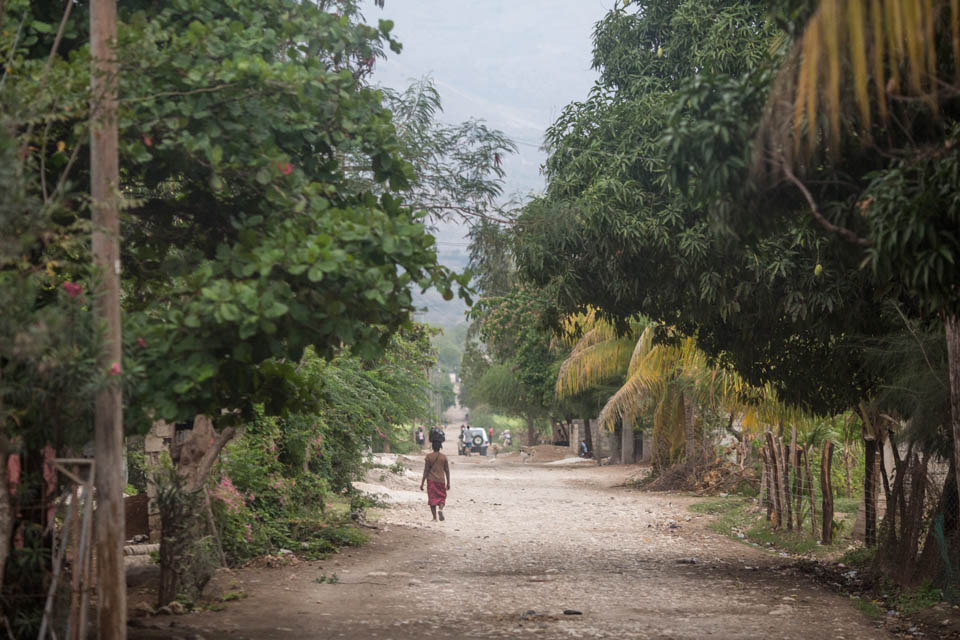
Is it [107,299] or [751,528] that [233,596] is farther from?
[751,528]

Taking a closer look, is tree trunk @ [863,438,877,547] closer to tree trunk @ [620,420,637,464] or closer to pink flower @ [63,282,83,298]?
pink flower @ [63,282,83,298]

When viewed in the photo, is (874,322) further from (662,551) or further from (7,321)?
(7,321)

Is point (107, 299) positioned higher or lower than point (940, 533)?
higher

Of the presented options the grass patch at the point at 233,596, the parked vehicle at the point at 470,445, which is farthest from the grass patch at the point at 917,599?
the parked vehicle at the point at 470,445

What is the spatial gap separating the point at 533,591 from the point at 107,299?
6193mm

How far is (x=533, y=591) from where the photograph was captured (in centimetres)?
1045

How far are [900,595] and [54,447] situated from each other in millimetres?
8068

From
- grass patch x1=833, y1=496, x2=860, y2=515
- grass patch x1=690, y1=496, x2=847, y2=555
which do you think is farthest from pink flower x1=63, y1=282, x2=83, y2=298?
grass patch x1=833, y1=496, x2=860, y2=515

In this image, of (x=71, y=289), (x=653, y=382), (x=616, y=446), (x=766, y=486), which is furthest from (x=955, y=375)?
(x=616, y=446)

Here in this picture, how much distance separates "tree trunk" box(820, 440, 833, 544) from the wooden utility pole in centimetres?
999

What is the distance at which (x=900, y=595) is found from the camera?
984 cm

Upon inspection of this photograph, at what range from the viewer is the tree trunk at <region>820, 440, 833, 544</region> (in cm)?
1331

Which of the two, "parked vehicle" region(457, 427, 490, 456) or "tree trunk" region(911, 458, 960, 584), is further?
"parked vehicle" region(457, 427, 490, 456)

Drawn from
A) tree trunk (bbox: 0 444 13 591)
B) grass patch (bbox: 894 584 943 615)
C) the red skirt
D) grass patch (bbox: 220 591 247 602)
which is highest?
tree trunk (bbox: 0 444 13 591)
